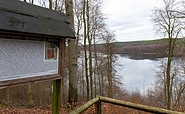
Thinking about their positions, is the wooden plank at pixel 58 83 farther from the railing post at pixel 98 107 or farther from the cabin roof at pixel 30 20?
the railing post at pixel 98 107

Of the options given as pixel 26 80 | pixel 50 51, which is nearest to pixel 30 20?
pixel 50 51

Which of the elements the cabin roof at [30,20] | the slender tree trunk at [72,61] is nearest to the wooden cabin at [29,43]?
the cabin roof at [30,20]

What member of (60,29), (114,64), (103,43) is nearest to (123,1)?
(103,43)

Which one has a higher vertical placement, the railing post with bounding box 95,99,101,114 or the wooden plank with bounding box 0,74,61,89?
the wooden plank with bounding box 0,74,61,89

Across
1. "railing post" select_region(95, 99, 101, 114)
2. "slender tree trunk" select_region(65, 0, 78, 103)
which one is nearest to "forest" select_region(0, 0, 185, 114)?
"slender tree trunk" select_region(65, 0, 78, 103)

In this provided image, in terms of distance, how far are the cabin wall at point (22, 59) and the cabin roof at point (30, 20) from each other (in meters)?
0.17

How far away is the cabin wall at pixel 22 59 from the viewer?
1767mm

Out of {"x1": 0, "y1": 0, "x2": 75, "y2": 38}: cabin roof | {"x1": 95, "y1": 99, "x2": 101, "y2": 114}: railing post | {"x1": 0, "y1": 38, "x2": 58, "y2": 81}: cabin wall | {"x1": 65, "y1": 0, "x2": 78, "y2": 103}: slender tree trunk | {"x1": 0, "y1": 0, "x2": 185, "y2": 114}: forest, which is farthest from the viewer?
{"x1": 0, "y1": 0, "x2": 185, "y2": 114}: forest

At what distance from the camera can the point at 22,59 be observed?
1.94 meters

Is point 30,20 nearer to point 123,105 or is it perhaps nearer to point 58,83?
point 58,83

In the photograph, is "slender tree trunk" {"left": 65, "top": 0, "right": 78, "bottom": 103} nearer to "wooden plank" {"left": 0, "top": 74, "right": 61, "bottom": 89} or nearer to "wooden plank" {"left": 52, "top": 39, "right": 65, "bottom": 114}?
"wooden plank" {"left": 52, "top": 39, "right": 65, "bottom": 114}

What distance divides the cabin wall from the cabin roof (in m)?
0.17

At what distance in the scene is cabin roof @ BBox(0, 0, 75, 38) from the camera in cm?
167

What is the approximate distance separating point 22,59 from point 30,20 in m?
0.43
